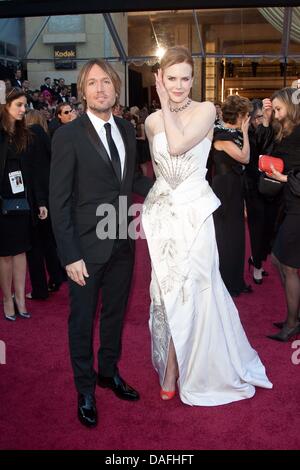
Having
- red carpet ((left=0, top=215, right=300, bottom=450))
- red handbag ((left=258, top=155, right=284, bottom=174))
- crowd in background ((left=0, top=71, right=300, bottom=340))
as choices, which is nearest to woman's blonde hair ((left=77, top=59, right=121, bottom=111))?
red handbag ((left=258, top=155, right=284, bottom=174))

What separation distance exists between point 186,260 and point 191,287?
0.15 metres

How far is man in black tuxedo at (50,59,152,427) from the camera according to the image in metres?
2.32

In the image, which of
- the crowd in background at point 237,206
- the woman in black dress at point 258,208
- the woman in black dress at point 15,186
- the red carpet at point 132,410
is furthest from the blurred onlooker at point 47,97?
the red carpet at point 132,410

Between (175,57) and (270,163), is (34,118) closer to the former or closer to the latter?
(270,163)

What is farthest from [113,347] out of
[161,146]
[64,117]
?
[64,117]

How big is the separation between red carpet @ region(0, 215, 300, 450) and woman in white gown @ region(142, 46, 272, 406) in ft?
0.49

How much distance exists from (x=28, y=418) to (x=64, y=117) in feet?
12.1

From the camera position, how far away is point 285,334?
3.60 metres

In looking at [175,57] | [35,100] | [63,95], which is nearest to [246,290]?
[175,57]

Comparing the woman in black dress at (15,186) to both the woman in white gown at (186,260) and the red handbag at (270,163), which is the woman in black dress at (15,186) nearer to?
the woman in white gown at (186,260)

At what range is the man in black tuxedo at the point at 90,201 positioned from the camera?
2.32 metres

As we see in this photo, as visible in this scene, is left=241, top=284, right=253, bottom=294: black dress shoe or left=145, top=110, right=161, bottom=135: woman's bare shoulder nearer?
left=145, top=110, right=161, bottom=135: woman's bare shoulder
